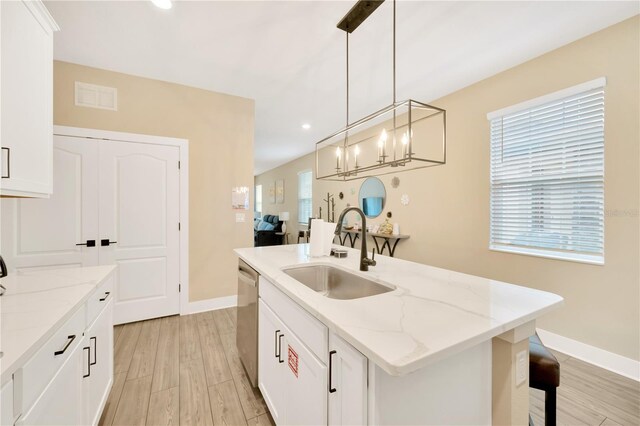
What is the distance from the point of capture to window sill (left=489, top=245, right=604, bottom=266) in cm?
224

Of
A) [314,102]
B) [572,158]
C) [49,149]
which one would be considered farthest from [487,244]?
[49,149]

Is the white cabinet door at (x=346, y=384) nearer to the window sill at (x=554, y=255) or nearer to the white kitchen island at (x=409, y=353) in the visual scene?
the white kitchen island at (x=409, y=353)

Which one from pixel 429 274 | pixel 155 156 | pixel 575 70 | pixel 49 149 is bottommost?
pixel 429 274

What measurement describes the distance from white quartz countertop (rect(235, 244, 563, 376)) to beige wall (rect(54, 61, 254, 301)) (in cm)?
212

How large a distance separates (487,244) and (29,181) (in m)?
3.86

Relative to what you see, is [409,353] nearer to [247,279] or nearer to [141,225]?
[247,279]

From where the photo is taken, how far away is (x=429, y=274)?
5.11ft

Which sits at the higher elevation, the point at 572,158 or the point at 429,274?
the point at 572,158

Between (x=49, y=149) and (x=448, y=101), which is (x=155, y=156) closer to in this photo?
(x=49, y=149)

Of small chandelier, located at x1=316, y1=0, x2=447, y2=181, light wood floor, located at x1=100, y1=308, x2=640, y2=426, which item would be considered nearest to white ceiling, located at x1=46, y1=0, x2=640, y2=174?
small chandelier, located at x1=316, y1=0, x2=447, y2=181

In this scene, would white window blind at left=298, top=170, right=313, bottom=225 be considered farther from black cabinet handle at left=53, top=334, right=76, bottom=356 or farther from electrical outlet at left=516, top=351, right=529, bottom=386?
electrical outlet at left=516, top=351, right=529, bottom=386

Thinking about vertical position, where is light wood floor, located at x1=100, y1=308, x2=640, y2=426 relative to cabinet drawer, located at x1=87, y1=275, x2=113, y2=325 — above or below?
below

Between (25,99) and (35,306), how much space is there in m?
1.13

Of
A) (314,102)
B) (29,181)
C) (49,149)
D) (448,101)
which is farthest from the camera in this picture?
(314,102)
